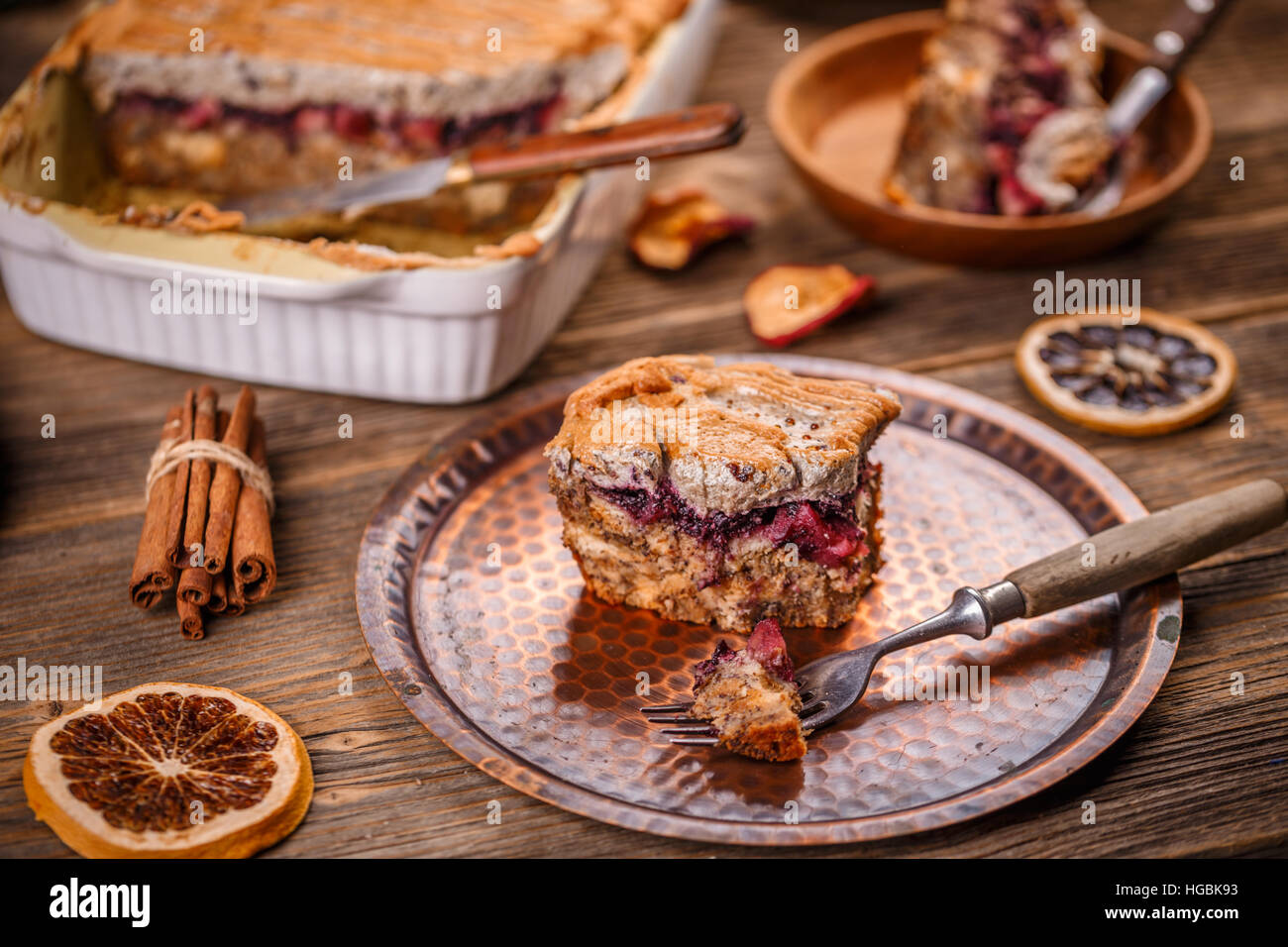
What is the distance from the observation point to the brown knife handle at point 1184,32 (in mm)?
3324

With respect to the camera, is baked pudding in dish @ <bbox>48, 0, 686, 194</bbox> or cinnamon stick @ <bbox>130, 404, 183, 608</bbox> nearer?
cinnamon stick @ <bbox>130, 404, 183, 608</bbox>

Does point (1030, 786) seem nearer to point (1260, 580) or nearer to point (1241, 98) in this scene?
point (1260, 580)

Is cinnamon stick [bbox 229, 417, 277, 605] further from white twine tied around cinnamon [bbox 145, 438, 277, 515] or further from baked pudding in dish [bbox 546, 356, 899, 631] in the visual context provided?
baked pudding in dish [bbox 546, 356, 899, 631]

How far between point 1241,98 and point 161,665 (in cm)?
358

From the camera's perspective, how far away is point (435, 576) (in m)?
2.34

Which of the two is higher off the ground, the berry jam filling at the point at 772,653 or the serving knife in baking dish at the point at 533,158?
the serving knife in baking dish at the point at 533,158

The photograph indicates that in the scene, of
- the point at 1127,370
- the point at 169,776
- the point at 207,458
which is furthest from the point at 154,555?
the point at 1127,370

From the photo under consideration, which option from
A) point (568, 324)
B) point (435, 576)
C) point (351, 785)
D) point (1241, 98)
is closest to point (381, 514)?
point (435, 576)

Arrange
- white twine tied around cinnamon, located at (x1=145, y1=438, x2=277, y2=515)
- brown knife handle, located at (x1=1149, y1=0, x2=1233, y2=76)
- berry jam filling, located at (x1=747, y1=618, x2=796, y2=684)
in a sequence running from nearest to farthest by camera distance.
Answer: berry jam filling, located at (x1=747, y1=618, x2=796, y2=684) < white twine tied around cinnamon, located at (x1=145, y1=438, x2=277, y2=515) < brown knife handle, located at (x1=1149, y1=0, x2=1233, y2=76)

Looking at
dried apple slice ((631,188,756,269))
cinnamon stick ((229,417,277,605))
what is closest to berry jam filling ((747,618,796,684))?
cinnamon stick ((229,417,277,605))

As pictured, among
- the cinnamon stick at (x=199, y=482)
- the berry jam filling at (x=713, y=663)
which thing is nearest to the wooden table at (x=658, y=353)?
the cinnamon stick at (x=199, y=482)

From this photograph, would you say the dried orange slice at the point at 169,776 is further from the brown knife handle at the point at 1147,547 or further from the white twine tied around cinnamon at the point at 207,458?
the brown knife handle at the point at 1147,547

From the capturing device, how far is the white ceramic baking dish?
2.58 meters

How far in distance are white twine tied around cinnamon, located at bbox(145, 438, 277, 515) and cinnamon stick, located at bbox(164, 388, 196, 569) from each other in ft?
0.07
